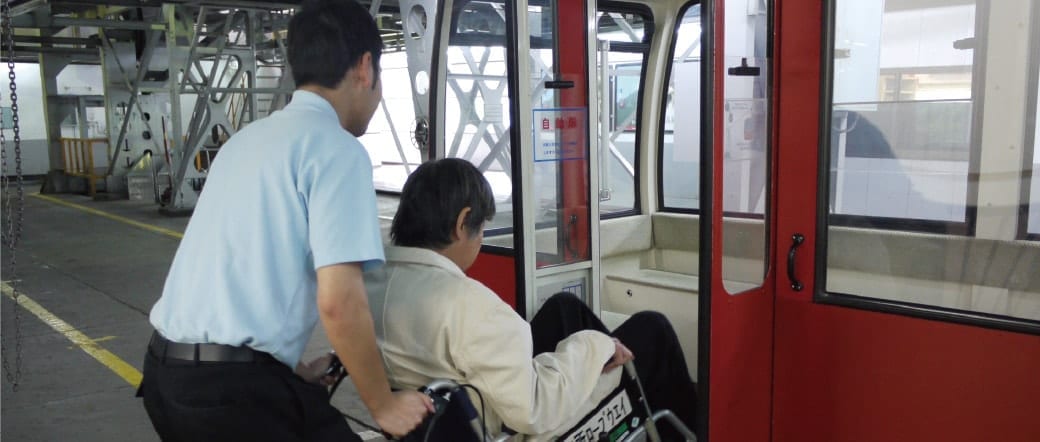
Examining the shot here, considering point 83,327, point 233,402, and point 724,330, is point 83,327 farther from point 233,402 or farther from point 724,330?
point 724,330

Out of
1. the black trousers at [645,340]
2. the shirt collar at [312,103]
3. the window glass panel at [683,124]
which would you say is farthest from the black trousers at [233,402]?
the window glass panel at [683,124]

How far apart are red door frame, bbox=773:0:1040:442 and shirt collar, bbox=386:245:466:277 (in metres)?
1.15

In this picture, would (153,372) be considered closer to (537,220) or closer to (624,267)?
(537,220)

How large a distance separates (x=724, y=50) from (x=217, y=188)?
143 cm

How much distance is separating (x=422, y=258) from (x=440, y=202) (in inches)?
5.8

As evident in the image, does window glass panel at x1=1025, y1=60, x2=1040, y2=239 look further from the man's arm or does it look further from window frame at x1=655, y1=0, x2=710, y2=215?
window frame at x1=655, y1=0, x2=710, y2=215

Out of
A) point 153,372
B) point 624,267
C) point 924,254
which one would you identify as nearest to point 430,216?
point 153,372

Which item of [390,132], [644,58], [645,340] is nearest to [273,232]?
[645,340]

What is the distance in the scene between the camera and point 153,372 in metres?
1.72

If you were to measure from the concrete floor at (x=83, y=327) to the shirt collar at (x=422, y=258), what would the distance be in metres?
2.23

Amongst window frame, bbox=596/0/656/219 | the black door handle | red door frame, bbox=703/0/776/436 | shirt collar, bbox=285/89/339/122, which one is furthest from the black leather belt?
window frame, bbox=596/0/656/219

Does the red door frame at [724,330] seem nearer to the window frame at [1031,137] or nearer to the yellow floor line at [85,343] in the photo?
the window frame at [1031,137]

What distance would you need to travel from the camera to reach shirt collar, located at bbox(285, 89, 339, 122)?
5.63 ft

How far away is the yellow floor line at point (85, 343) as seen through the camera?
16.6 ft
